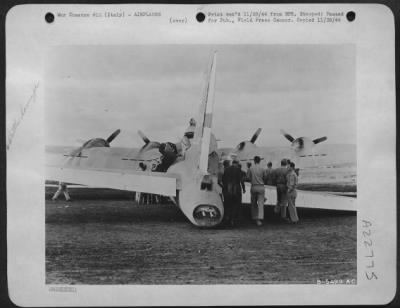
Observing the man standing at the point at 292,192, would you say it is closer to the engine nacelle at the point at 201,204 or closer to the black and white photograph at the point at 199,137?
the black and white photograph at the point at 199,137

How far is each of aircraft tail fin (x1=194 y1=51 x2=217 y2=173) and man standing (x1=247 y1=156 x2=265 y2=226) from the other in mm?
91

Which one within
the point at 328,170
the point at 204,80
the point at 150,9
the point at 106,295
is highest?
the point at 150,9

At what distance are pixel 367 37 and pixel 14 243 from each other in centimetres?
72

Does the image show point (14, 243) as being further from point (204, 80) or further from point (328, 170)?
point (328, 170)

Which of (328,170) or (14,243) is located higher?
(328,170)

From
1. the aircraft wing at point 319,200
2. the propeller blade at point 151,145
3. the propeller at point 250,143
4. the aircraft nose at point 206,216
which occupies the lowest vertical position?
the aircraft nose at point 206,216

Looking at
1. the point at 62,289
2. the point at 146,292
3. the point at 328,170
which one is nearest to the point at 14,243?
the point at 62,289

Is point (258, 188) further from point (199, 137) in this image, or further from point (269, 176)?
point (199, 137)

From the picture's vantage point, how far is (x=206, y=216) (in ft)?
2.77

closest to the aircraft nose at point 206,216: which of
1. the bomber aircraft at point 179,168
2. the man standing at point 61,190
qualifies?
the bomber aircraft at point 179,168

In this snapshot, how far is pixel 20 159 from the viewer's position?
0.83 meters

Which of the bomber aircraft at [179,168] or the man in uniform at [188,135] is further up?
the man in uniform at [188,135]

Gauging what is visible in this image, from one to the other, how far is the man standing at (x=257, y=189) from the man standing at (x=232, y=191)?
0.02 m

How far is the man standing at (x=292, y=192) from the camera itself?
0.85m
